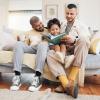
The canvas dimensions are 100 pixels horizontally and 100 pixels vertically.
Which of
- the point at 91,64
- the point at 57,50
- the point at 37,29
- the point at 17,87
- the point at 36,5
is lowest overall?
the point at 17,87

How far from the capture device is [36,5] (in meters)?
6.26

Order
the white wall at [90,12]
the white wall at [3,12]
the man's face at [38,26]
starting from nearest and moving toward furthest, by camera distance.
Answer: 1. the man's face at [38,26]
2. the white wall at [90,12]
3. the white wall at [3,12]

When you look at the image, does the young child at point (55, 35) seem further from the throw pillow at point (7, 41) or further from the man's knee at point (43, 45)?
the throw pillow at point (7, 41)

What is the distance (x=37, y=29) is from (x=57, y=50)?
459mm

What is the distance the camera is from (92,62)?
2.42 m

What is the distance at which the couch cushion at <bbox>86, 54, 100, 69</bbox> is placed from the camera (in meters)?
2.41

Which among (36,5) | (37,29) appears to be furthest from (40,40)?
(36,5)

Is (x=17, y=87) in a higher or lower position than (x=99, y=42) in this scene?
lower

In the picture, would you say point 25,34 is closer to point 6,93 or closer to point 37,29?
point 37,29

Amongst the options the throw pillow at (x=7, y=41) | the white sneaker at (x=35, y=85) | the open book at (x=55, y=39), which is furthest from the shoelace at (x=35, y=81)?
the throw pillow at (x=7, y=41)

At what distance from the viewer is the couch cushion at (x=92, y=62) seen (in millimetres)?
2412

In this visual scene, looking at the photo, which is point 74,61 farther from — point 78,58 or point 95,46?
point 95,46

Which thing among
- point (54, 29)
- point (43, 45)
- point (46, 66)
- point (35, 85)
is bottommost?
point (35, 85)

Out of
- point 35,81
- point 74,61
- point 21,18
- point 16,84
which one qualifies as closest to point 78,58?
point 74,61
